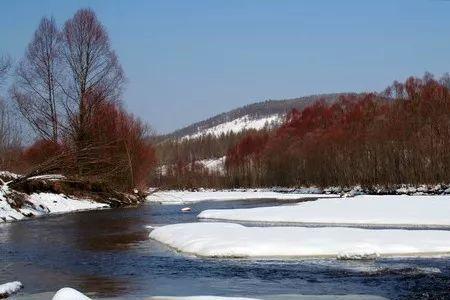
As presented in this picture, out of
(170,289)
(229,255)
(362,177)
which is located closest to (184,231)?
(229,255)

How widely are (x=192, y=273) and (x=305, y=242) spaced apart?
15.5 feet

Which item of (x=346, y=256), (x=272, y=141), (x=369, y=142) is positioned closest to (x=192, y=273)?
(x=346, y=256)

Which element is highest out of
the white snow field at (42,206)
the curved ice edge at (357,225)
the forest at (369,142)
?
the forest at (369,142)

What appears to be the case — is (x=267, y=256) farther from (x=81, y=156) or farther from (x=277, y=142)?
(x=277, y=142)

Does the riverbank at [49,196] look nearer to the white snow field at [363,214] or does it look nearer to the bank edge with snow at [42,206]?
the bank edge with snow at [42,206]

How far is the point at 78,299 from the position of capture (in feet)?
29.1

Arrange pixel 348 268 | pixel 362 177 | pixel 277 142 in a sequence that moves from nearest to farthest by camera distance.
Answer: pixel 348 268
pixel 362 177
pixel 277 142

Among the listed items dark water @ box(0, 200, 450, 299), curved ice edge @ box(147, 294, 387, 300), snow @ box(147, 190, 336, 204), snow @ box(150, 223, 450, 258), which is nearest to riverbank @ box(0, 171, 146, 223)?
snow @ box(147, 190, 336, 204)

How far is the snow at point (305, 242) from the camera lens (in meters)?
15.5

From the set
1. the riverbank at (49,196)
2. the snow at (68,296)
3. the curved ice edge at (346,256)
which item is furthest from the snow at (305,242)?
the riverbank at (49,196)

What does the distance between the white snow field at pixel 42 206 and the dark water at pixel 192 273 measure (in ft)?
36.9

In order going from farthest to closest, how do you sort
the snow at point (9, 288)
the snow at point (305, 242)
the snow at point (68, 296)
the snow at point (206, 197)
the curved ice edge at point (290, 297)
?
the snow at point (206, 197) < the snow at point (305, 242) < the snow at point (9, 288) < the curved ice edge at point (290, 297) < the snow at point (68, 296)

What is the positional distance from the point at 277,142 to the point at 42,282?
10318 centimetres

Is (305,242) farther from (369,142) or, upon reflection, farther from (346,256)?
(369,142)
